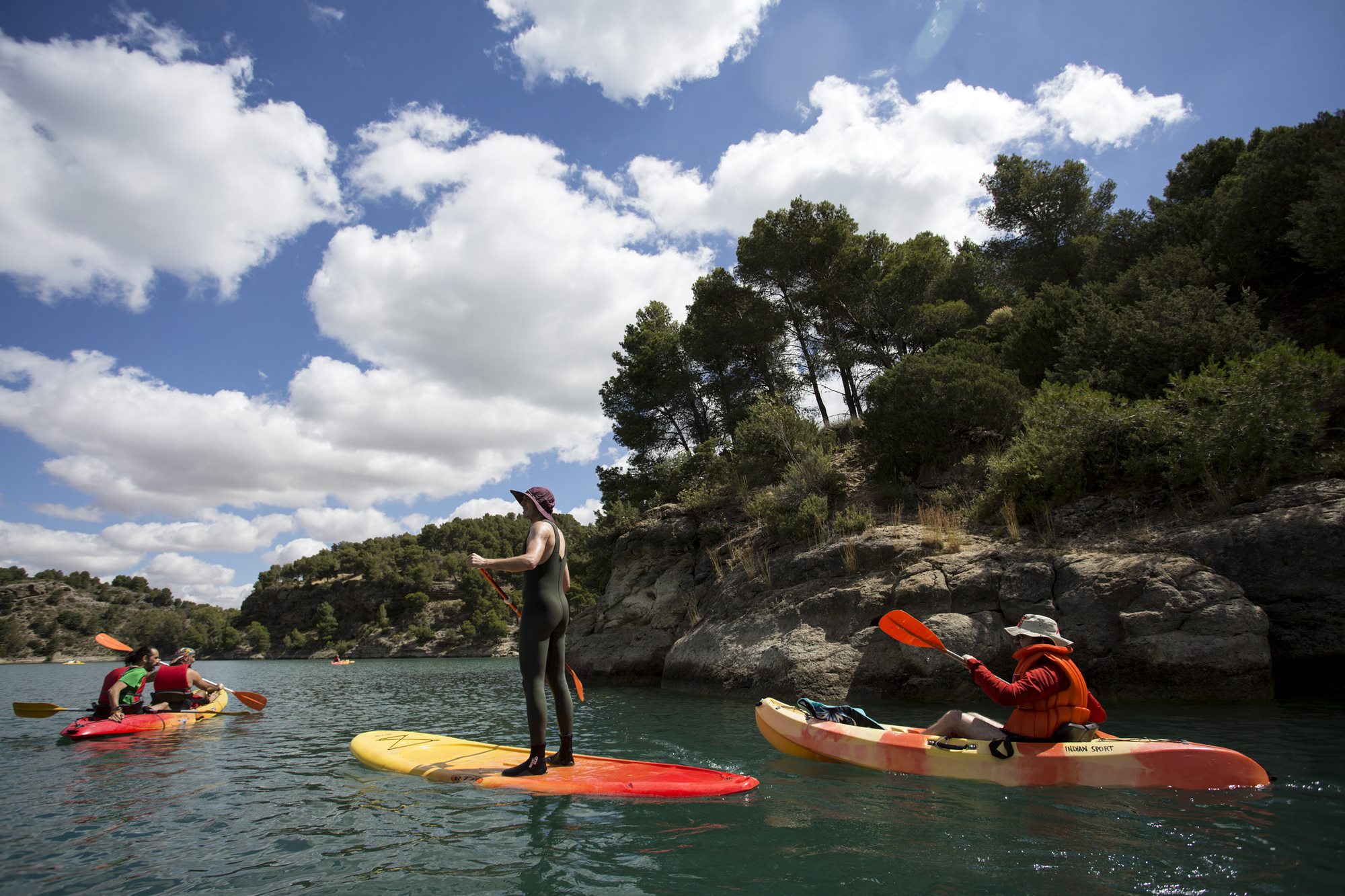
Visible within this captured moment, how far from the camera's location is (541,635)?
5469mm

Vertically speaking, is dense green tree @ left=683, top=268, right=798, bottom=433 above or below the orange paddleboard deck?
above

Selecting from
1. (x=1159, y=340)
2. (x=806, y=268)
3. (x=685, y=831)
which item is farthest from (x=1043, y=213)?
(x=685, y=831)

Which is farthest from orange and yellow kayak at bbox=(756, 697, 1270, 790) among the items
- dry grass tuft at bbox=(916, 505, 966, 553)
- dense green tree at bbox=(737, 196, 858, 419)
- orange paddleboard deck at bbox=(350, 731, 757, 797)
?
dense green tree at bbox=(737, 196, 858, 419)

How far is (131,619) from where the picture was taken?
105 m

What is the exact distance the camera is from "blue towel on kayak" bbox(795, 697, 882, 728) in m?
7.11

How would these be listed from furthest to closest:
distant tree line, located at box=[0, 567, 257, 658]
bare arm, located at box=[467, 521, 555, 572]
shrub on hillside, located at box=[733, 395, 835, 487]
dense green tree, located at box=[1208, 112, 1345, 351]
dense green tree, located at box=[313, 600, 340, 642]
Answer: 1. distant tree line, located at box=[0, 567, 257, 658]
2. dense green tree, located at box=[313, 600, 340, 642]
3. shrub on hillside, located at box=[733, 395, 835, 487]
4. dense green tree, located at box=[1208, 112, 1345, 351]
5. bare arm, located at box=[467, 521, 555, 572]

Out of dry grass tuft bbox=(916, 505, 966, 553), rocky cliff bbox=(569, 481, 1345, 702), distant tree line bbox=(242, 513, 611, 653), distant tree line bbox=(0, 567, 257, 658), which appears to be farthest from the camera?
distant tree line bbox=(0, 567, 257, 658)

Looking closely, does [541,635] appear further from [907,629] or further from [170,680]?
[170,680]

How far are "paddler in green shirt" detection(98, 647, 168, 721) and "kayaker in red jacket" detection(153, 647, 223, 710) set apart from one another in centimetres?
15

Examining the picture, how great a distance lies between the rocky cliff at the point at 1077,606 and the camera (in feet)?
30.1

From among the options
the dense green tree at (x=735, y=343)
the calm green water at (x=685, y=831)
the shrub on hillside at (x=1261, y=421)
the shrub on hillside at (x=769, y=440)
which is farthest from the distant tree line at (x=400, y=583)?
the calm green water at (x=685, y=831)

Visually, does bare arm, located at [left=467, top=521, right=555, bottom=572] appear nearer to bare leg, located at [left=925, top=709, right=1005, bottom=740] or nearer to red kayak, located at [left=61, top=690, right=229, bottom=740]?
bare leg, located at [left=925, top=709, right=1005, bottom=740]

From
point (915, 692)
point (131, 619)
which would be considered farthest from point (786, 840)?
point (131, 619)

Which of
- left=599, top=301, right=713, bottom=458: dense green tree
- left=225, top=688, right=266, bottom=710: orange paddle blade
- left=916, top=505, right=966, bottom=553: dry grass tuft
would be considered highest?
left=599, top=301, right=713, bottom=458: dense green tree
